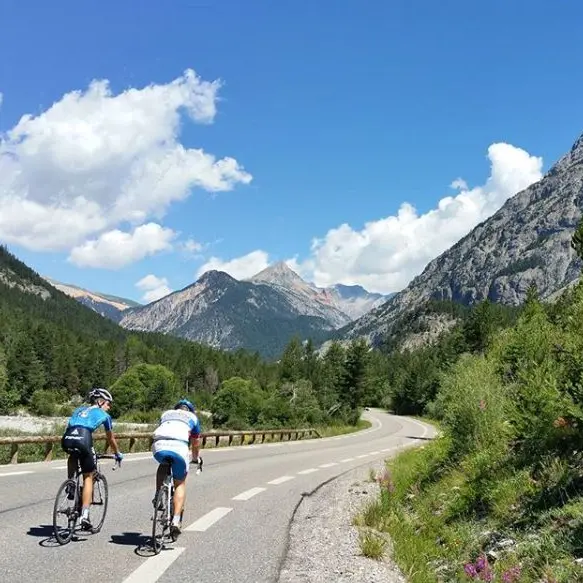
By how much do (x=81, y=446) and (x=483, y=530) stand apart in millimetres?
5751

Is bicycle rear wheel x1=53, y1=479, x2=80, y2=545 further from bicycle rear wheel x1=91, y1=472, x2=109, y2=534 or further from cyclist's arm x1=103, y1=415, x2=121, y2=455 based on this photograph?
cyclist's arm x1=103, y1=415, x2=121, y2=455

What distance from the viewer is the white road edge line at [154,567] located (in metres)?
6.00

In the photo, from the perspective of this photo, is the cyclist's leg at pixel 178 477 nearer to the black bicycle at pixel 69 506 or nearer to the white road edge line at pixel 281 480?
the black bicycle at pixel 69 506

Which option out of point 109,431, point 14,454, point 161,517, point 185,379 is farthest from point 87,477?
point 185,379

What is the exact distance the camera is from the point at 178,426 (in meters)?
7.67

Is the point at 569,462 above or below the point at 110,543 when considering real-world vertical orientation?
above

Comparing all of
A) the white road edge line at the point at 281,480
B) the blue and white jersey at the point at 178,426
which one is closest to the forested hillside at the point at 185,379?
the white road edge line at the point at 281,480

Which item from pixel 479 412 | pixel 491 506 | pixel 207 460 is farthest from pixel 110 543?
pixel 207 460

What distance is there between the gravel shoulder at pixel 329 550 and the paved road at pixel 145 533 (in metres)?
0.24

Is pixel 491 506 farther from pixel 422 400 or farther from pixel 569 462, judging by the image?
pixel 422 400

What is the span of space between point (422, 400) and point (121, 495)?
101 meters

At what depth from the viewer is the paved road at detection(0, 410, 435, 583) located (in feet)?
20.5

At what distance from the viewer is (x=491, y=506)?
9352 mm

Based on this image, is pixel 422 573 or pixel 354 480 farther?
pixel 354 480
